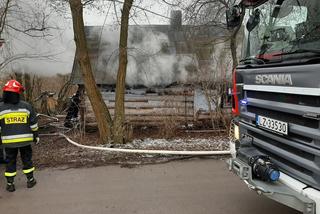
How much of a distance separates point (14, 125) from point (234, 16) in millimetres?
3757

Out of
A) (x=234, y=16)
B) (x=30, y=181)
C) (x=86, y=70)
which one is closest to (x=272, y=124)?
(x=234, y=16)

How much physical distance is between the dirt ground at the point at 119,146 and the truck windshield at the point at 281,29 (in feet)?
12.1

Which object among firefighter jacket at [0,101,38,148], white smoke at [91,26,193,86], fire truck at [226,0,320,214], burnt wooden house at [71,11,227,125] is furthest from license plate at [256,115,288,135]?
white smoke at [91,26,193,86]

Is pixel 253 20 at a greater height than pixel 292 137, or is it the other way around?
pixel 253 20

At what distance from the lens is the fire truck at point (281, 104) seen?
9.89ft

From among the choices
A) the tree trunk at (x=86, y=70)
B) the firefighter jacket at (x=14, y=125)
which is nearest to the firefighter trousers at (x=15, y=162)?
the firefighter jacket at (x=14, y=125)

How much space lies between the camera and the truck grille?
2.98 metres

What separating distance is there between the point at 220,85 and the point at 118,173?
4758mm

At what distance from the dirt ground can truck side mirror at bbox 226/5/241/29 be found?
3395 millimetres

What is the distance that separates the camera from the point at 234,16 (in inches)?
186

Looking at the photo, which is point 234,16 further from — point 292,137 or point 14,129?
point 14,129

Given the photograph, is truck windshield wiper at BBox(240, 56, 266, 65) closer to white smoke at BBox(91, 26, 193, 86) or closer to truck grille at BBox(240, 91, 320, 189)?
truck grille at BBox(240, 91, 320, 189)

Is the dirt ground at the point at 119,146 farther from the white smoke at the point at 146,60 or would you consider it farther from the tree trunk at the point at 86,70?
the white smoke at the point at 146,60

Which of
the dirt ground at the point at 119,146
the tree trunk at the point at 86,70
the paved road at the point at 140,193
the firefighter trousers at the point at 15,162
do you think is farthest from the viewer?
the tree trunk at the point at 86,70
